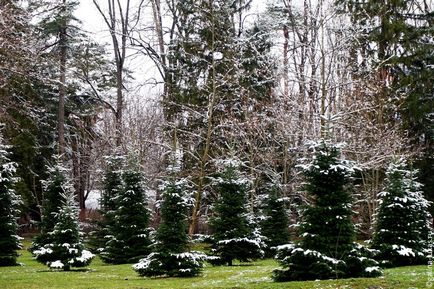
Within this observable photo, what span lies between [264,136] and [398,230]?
1130 cm

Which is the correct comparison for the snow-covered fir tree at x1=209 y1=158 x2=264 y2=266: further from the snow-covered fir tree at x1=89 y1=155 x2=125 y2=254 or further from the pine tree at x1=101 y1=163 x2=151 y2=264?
the snow-covered fir tree at x1=89 y1=155 x2=125 y2=254

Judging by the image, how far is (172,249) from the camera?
14.9m

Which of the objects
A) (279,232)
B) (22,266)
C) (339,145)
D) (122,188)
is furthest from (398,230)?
(22,266)

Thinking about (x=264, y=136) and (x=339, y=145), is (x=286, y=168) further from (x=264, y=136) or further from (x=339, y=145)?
(x=339, y=145)

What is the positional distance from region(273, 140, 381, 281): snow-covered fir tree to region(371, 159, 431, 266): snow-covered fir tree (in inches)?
114

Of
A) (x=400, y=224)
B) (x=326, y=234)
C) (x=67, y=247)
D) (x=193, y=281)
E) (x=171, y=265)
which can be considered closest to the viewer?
(x=326, y=234)

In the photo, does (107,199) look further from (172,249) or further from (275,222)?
(172,249)

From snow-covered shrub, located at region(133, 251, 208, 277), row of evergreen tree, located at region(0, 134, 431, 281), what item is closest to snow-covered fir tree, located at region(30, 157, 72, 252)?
row of evergreen tree, located at region(0, 134, 431, 281)

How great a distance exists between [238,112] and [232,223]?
1082cm

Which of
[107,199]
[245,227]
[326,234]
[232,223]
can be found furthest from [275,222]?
[326,234]

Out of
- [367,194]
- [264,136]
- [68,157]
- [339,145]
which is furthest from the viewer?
[68,157]

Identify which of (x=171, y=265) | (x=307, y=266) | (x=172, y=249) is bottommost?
(x=171, y=265)

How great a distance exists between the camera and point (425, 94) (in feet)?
87.8

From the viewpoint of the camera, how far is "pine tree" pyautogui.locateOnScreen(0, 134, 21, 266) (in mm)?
19516
